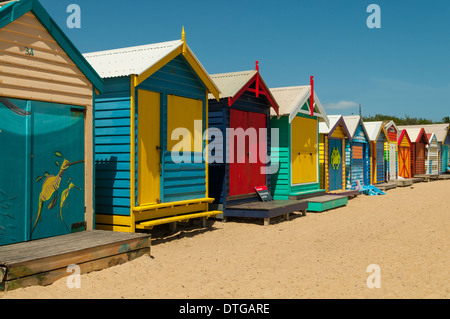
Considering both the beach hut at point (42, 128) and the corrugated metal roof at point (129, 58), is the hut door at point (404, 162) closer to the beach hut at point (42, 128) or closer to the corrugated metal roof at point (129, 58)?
the corrugated metal roof at point (129, 58)

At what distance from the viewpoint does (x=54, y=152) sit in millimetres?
6789

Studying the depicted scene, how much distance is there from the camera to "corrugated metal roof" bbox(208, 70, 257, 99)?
36.8ft

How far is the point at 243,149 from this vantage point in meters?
12.0

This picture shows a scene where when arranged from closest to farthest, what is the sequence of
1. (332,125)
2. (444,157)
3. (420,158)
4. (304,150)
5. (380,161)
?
(304,150) < (332,125) < (380,161) < (420,158) < (444,157)

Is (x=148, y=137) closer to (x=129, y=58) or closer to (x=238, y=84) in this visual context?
(x=129, y=58)

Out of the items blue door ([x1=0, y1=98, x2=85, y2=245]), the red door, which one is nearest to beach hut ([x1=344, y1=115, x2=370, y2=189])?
the red door

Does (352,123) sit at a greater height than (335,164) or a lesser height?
greater

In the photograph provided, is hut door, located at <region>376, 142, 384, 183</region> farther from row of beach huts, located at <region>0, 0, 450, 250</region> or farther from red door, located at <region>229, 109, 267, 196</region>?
red door, located at <region>229, 109, 267, 196</region>

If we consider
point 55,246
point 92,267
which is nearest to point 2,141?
point 55,246

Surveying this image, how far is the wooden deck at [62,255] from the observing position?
5031 mm

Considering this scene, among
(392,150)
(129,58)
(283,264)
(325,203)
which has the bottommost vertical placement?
(283,264)

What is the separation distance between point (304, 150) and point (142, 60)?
7706 mm

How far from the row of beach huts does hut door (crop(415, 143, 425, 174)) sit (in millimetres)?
18962

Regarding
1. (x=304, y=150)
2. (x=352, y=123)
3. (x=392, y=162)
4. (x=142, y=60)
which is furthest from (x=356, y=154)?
(x=142, y=60)
